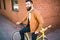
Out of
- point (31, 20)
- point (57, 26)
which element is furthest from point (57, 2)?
point (31, 20)

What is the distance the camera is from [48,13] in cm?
738

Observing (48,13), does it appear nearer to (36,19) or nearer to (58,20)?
(58,20)

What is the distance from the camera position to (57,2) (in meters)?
7.50

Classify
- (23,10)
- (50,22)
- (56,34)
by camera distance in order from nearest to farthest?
1. (56,34)
2. (50,22)
3. (23,10)

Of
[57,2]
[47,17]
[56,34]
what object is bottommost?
[56,34]

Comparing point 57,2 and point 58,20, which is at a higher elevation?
point 57,2

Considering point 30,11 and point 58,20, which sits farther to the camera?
point 58,20

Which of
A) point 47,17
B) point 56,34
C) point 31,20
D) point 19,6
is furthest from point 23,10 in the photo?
point 31,20

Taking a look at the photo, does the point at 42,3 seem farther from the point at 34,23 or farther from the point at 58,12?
the point at 34,23

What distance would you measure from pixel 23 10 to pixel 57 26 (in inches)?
73.6

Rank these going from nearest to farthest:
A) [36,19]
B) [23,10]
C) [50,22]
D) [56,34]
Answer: [36,19], [56,34], [50,22], [23,10]

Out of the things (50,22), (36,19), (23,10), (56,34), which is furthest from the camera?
(23,10)

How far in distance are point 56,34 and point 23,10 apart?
7.39ft

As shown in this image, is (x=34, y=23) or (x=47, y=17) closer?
(x=34, y=23)
